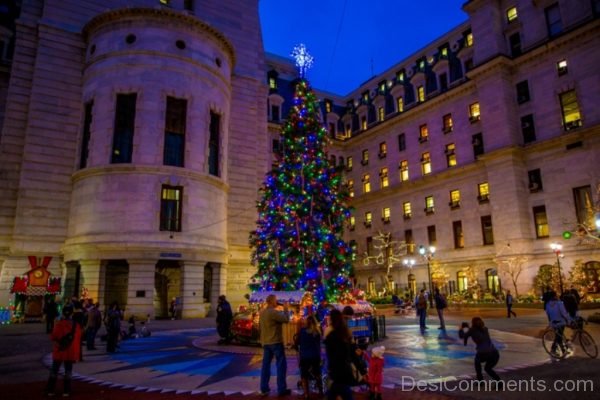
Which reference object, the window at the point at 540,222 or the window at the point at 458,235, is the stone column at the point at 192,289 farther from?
the window at the point at 540,222

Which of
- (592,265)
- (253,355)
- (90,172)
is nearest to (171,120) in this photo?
(90,172)

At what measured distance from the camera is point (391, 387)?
29.4 ft

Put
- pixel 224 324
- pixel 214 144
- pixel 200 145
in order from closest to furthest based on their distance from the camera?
pixel 224 324, pixel 200 145, pixel 214 144

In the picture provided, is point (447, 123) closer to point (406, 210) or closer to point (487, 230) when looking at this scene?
point (406, 210)

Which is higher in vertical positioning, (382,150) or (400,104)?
(400,104)

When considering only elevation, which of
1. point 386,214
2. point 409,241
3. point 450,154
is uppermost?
point 450,154

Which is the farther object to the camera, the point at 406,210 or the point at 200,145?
the point at 406,210

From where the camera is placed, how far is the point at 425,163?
4775 centimetres

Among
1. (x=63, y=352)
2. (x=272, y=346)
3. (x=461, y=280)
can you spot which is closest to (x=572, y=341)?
(x=272, y=346)

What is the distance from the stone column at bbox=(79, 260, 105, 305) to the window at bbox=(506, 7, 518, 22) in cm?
4208

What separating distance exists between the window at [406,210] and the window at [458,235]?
6081mm

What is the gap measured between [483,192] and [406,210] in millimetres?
10156

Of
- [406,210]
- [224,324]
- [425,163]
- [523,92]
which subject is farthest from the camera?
[406,210]

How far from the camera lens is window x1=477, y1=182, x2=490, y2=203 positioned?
4009 centimetres
